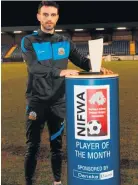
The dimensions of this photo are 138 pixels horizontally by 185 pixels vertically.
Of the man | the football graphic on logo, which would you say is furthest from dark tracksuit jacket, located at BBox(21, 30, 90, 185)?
the football graphic on logo

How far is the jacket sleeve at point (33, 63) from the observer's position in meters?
2.23

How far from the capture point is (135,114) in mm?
5559

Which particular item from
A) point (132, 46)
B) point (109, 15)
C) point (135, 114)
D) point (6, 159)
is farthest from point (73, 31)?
point (6, 159)

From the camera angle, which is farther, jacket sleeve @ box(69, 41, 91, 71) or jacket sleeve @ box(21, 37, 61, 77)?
jacket sleeve @ box(69, 41, 91, 71)

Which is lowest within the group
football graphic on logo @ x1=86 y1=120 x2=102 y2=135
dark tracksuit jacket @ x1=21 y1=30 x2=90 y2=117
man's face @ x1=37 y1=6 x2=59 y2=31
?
football graphic on logo @ x1=86 y1=120 x2=102 y2=135

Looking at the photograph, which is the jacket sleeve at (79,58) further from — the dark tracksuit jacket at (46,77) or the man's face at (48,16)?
the man's face at (48,16)

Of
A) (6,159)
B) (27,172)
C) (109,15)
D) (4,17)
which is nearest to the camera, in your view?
(27,172)

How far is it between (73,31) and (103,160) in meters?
28.1

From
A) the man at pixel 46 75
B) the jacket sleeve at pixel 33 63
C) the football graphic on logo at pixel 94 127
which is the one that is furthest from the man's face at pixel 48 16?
the football graphic on logo at pixel 94 127

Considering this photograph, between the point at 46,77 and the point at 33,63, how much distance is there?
5.5 inches

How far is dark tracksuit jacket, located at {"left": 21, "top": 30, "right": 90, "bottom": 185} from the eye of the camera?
2.27 meters

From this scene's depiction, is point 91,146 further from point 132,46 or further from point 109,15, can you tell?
point 132,46

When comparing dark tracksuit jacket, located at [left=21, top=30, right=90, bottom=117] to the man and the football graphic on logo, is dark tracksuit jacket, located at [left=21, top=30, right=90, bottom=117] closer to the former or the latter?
the man

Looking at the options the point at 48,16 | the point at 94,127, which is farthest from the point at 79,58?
the point at 94,127
